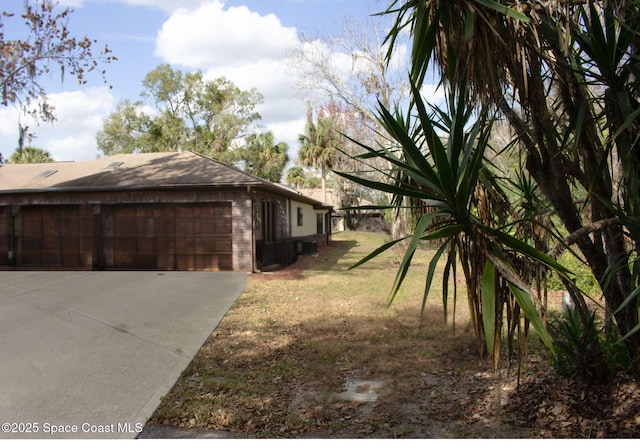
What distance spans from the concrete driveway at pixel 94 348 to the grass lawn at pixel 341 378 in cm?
38

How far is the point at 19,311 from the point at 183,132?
107 ft

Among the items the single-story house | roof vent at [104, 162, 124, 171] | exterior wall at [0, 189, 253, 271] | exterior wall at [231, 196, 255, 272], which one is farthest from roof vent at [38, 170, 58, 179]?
exterior wall at [231, 196, 255, 272]

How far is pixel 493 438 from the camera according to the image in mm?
4121

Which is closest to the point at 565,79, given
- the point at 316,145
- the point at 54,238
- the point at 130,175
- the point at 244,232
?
the point at 244,232

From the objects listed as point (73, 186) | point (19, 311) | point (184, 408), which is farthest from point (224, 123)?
point (184, 408)

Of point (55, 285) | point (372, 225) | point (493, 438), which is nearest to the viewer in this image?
point (493, 438)

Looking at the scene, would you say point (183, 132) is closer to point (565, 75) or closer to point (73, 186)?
point (73, 186)

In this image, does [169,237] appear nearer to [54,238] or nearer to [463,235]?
[54,238]

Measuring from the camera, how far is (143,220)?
1557 cm

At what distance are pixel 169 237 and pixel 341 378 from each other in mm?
10933

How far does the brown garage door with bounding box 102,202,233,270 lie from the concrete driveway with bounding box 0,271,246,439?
9.50 ft

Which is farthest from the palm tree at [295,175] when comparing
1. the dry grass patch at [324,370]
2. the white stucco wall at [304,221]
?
the dry grass patch at [324,370]

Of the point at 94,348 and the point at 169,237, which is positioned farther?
the point at 169,237

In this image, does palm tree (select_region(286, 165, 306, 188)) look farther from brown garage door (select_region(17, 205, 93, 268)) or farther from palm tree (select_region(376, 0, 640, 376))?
palm tree (select_region(376, 0, 640, 376))
